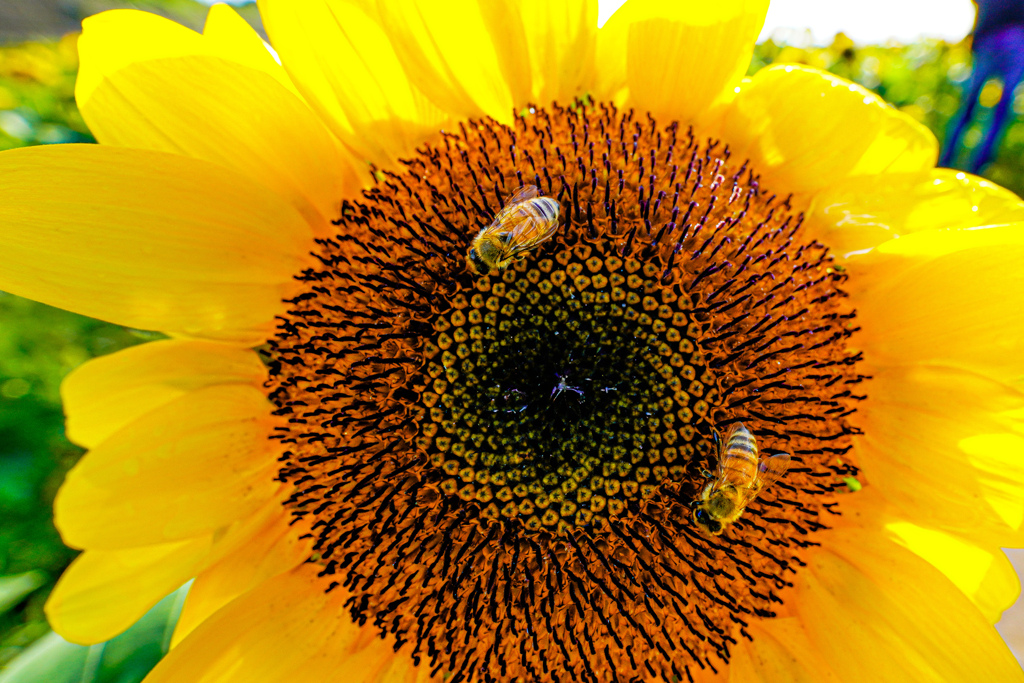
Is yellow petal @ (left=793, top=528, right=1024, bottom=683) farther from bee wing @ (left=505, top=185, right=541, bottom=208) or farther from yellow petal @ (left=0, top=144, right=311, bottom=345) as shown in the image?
yellow petal @ (left=0, top=144, right=311, bottom=345)

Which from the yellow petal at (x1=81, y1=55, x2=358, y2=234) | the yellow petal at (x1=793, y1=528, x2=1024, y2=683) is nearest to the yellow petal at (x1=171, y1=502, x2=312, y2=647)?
the yellow petal at (x1=81, y1=55, x2=358, y2=234)

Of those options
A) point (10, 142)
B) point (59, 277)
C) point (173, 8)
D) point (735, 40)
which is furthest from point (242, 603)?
point (173, 8)

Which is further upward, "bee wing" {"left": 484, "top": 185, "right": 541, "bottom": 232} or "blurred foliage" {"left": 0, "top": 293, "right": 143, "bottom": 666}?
"bee wing" {"left": 484, "top": 185, "right": 541, "bottom": 232}

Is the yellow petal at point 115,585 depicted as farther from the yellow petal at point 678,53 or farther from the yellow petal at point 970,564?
the yellow petal at point 970,564

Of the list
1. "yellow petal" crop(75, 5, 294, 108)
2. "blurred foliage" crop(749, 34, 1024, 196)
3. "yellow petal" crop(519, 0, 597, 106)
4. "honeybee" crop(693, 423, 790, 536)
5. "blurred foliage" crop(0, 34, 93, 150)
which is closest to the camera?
"honeybee" crop(693, 423, 790, 536)

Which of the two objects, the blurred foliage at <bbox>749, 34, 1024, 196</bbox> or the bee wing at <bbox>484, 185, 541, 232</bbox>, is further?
the blurred foliage at <bbox>749, 34, 1024, 196</bbox>

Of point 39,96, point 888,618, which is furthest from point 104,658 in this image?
point 39,96

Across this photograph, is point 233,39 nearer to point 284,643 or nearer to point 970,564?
point 284,643
